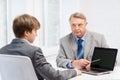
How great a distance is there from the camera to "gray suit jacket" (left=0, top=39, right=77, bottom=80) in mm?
1844

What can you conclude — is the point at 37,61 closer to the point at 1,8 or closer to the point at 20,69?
the point at 20,69

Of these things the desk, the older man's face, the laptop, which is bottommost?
the desk

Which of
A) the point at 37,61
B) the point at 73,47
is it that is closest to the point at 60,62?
the point at 73,47

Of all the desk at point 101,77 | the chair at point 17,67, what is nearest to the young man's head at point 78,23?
the desk at point 101,77

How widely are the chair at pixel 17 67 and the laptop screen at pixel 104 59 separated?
81 cm

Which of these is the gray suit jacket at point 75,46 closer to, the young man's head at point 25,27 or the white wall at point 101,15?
the young man's head at point 25,27

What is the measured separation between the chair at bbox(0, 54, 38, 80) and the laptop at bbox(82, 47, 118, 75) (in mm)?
700

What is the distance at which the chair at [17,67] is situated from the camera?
178cm

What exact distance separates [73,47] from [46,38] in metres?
1.11

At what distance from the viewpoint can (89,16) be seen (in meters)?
4.28

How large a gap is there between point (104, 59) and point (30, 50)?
0.84m

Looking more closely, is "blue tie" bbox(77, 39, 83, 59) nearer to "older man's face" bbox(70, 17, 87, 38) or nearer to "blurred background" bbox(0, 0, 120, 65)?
"older man's face" bbox(70, 17, 87, 38)

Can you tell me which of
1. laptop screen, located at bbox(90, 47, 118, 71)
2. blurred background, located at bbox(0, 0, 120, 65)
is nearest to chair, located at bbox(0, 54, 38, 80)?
laptop screen, located at bbox(90, 47, 118, 71)

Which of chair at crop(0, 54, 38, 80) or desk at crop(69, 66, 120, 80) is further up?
chair at crop(0, 54, 38, 80)
